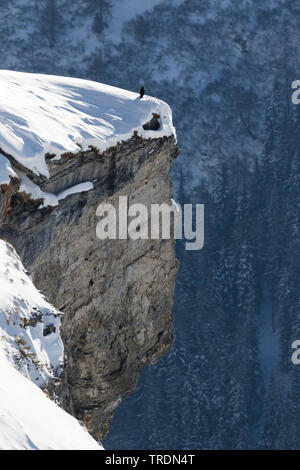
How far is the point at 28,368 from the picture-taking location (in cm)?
1862

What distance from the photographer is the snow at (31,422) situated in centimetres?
A: 1372

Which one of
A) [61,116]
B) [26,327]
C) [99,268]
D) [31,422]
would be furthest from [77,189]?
[31,422]

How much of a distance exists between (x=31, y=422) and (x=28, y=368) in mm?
4241

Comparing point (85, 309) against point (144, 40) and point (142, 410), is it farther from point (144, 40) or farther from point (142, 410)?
point (144, 40)

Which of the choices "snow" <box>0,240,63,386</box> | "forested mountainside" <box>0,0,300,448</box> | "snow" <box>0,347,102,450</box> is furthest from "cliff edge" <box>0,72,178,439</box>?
"forested mountainside" <box>0,0,300,448</box>

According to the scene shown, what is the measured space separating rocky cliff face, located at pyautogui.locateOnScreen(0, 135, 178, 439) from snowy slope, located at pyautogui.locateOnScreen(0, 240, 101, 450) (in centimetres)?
276

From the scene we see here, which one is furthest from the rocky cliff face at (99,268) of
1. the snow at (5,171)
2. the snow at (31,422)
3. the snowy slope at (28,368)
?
the snow at (31,422)

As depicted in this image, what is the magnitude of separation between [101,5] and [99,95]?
307ft

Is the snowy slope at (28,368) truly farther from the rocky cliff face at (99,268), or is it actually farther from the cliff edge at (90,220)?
the rocky cliff face at (99,268)

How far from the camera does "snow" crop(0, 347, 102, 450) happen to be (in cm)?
1372

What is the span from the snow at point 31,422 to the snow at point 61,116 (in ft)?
26.0

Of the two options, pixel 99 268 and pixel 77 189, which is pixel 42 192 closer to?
pixel 77 189

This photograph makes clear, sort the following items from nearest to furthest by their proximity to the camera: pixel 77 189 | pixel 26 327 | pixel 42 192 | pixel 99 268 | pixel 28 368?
1. pixel 28 368
2. pixel 26 327
3. pixel 42 192
4. pixel 77 189
5. pixel 99 268
